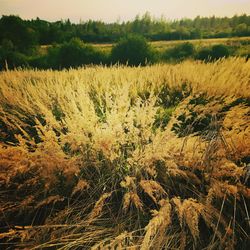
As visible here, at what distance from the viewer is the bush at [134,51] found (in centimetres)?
2175

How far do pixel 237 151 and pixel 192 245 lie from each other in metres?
0.79

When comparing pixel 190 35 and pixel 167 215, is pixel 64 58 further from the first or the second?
pixel 190 35

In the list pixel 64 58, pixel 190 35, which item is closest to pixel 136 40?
pixel 64 58

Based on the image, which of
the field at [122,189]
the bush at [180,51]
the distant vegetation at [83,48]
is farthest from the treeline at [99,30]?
the field at [122,189]

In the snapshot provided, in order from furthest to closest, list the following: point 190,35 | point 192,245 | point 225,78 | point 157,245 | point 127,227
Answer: point 190,35 → point 225,78 → point 127,227 → point 192,245 → point 157,245

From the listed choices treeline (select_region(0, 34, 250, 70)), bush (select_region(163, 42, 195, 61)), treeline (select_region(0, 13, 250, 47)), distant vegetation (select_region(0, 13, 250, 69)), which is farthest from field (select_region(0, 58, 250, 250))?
treeline (select_region(0, 13, 250, 47))

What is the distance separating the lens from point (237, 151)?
2277mm

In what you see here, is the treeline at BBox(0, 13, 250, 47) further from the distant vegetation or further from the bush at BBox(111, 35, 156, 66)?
the bush at BBox(111, 35, 156, 66)

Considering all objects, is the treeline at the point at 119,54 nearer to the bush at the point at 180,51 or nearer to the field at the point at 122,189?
the bush at the point at 180,51

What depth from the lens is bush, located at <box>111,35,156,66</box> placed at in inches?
856

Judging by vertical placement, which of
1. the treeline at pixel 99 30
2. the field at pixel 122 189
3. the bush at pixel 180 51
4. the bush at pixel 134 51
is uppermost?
the field at pixel 122 189

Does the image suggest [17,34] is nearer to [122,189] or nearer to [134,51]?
[134,51]

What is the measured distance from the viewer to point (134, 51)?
2184 centimetres

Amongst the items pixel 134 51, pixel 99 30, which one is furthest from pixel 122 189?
pixel 99 30
